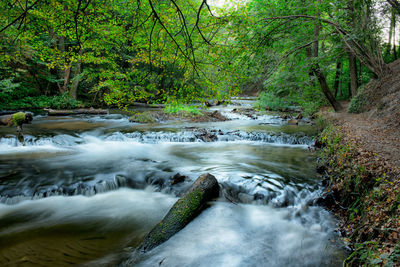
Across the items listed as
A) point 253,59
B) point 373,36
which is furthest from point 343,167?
point 373,36

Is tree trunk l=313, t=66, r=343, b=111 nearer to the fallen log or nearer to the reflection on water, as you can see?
the reflection on water

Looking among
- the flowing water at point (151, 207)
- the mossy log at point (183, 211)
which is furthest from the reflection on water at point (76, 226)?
the mossy log at point (183, 211)

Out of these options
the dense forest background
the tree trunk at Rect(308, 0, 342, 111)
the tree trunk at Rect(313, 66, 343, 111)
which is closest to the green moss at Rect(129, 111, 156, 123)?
the dense forest background

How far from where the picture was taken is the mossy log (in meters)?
3.51

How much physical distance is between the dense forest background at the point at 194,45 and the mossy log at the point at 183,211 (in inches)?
73.9

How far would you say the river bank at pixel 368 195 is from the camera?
2.59 meters

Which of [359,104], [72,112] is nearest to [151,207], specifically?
[359,104]

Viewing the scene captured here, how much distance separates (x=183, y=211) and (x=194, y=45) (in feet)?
12.8

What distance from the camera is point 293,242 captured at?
3.78 meters

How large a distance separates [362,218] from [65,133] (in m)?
11.6

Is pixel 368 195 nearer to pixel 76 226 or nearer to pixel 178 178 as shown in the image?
pixel 178 178

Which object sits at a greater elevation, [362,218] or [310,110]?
[310,110]

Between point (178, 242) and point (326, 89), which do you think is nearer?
point (178, 242)

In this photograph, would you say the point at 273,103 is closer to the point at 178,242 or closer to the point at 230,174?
the point at 230,174
